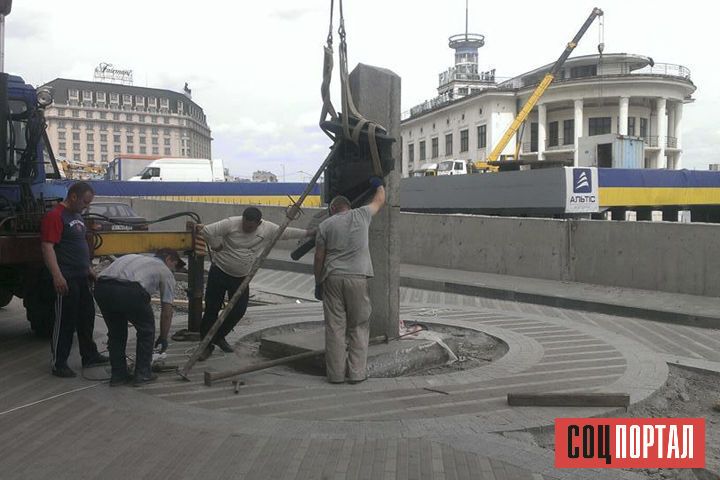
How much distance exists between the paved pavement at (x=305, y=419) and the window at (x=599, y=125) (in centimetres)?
5444

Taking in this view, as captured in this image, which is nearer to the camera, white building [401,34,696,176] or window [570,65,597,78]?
white building [401,34,696,176]

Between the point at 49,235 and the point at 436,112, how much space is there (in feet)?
216

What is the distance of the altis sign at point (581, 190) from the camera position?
80.0 feet

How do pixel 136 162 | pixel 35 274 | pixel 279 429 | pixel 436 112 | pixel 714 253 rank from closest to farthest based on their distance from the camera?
pixel 279 429
pixel 35 274
pixel 714 253
pixel 136 162
pixel 436 112

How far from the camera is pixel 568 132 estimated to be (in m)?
59.4

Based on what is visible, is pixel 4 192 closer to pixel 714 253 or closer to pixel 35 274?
pixel 35 274

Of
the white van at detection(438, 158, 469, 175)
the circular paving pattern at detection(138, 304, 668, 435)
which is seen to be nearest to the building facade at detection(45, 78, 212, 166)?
the white van at detection(438, 158, 469, 175)

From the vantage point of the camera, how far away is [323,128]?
6.91m

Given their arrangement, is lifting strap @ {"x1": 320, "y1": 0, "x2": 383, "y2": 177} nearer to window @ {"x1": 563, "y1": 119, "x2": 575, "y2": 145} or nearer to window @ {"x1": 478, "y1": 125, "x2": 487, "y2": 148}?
window @ {"x1": 563, "y1": 119, "x2": 575, "y2": 145}

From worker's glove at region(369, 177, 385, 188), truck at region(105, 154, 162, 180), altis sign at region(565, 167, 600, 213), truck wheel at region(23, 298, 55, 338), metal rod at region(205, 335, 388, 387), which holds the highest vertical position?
truck at region(105, 154, 162, 180)

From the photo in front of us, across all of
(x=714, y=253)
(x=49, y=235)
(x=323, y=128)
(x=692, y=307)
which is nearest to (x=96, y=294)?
(x=49, y=235)

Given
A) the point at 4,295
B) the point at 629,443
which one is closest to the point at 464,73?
the point at 4,295

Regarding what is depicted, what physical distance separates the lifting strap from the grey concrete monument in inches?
7.5

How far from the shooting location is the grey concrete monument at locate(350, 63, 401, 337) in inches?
276
